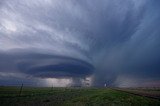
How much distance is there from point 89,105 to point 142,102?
7.41 metres

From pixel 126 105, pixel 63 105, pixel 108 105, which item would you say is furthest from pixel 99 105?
pixel 63 105

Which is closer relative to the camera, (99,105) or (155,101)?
(155,101)

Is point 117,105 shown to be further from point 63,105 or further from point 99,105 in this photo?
point 63,105

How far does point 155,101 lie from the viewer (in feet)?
87.6

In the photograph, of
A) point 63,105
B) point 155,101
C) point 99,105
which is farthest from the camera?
point 63,105

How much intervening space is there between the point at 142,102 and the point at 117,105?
370 centimetres

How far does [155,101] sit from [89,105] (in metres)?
9.06

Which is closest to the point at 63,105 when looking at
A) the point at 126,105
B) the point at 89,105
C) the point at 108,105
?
the point at 89,105

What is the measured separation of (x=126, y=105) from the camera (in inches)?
1054

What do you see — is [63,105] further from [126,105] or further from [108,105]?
[126,105]

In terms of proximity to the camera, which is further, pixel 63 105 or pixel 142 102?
pixel 63 105

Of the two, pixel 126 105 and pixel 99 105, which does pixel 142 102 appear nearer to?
pixel 126 105

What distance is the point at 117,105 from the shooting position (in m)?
27.1

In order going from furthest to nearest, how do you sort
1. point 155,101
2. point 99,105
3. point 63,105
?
point 63,105
point 99,105
point 155,101
